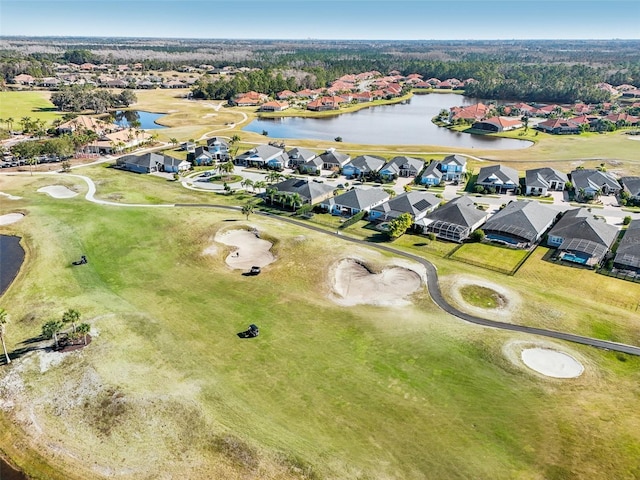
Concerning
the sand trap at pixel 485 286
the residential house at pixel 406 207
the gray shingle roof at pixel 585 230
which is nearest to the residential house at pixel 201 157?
the residential house at pixel 406 207

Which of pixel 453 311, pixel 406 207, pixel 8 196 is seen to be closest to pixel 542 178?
pixel 406 207

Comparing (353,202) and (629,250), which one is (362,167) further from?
(629,250)

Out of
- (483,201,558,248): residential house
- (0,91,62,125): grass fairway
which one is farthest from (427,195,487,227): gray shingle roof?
(0,91,62,125): grass fairway

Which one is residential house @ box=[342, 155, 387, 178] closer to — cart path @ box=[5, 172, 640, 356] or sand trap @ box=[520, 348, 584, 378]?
cart path @ box=[5, 172, 640, 356]

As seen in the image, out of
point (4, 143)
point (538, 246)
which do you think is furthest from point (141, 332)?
point (4, 143)

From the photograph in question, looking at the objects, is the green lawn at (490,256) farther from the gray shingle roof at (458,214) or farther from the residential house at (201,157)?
the residential house at (201,157)

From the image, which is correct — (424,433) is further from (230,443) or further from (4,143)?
(4,143)
